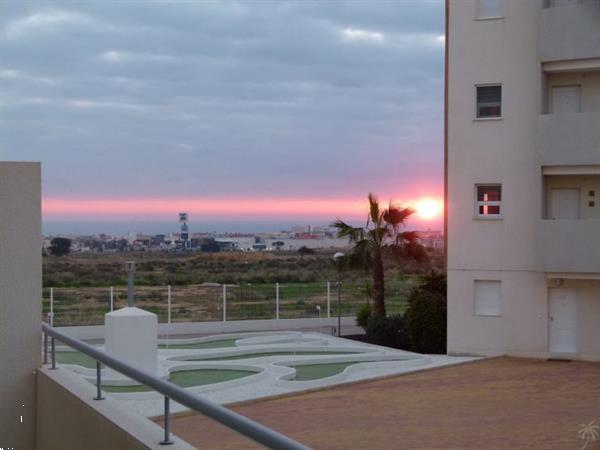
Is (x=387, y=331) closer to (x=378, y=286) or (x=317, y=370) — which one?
(x=378, y=286)

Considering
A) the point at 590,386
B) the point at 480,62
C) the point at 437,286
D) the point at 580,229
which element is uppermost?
the point at 480,62

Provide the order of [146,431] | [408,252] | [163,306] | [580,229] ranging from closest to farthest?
[146,431] < [580,229] < [408,252] < [163,306]

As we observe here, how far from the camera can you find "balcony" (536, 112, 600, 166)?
24.1 meters

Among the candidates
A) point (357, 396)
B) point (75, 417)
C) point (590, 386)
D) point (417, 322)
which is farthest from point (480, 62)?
point (75, 417)

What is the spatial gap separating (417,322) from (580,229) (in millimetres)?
5647

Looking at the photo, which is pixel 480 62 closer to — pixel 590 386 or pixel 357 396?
pixel 590 386

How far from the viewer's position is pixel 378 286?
2975 cm

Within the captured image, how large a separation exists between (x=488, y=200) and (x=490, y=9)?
5.51 m

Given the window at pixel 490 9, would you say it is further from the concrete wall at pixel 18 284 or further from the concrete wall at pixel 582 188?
the concrete wall at pixel 18 284

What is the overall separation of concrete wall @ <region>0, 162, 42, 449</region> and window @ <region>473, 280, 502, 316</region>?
2032cm

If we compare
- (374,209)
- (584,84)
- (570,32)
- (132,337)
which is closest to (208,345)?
(374,209)

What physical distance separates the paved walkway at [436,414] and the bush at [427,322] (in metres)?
4.72

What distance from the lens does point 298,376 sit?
64.9 feet

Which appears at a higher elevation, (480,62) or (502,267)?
(480,62)
